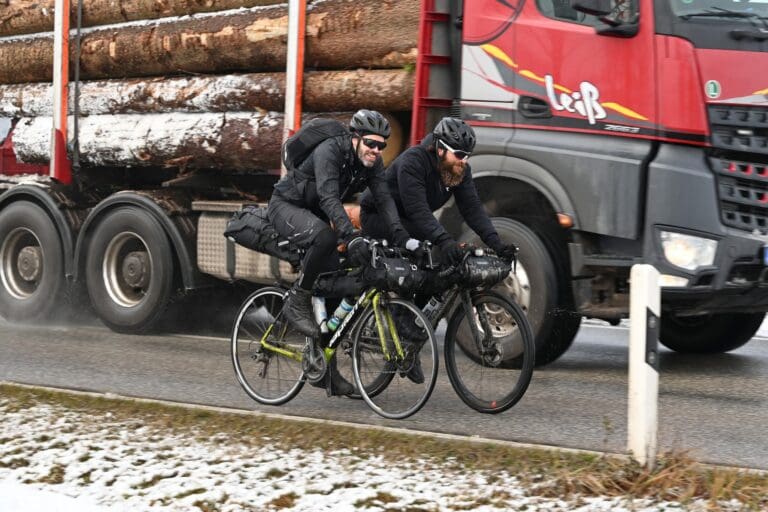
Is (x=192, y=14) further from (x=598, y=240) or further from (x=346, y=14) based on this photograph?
(x=598, y=240)

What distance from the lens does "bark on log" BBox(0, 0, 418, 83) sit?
28.9ft

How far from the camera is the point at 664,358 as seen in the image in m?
9.47

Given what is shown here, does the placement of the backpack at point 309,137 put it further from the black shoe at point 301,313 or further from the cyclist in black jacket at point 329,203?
the black shoe at point 301,313

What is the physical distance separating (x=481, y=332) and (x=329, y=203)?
107 cm

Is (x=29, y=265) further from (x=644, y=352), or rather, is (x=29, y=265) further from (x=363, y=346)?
(x=644, y=352)

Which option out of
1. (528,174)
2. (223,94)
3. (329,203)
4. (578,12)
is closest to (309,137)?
(329,203)

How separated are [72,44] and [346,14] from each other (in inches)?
124

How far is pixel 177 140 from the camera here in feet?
33.3

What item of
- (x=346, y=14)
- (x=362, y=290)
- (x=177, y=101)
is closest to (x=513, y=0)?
(x=346, y=14)

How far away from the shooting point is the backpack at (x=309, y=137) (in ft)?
22.8

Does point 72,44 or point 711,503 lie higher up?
point 72,44

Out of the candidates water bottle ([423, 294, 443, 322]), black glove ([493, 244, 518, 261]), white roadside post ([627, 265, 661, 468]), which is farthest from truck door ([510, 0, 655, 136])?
white roadside post ([627, 265, 661, 468])

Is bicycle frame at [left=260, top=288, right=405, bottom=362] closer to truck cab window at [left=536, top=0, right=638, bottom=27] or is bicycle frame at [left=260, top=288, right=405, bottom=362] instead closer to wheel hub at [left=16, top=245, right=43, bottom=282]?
truck cab window at [left=536, top=0, right=638, bottom=27]

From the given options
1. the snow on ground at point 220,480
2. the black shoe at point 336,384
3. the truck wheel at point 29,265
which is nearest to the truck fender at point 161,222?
the truck wheel at point 29,265
